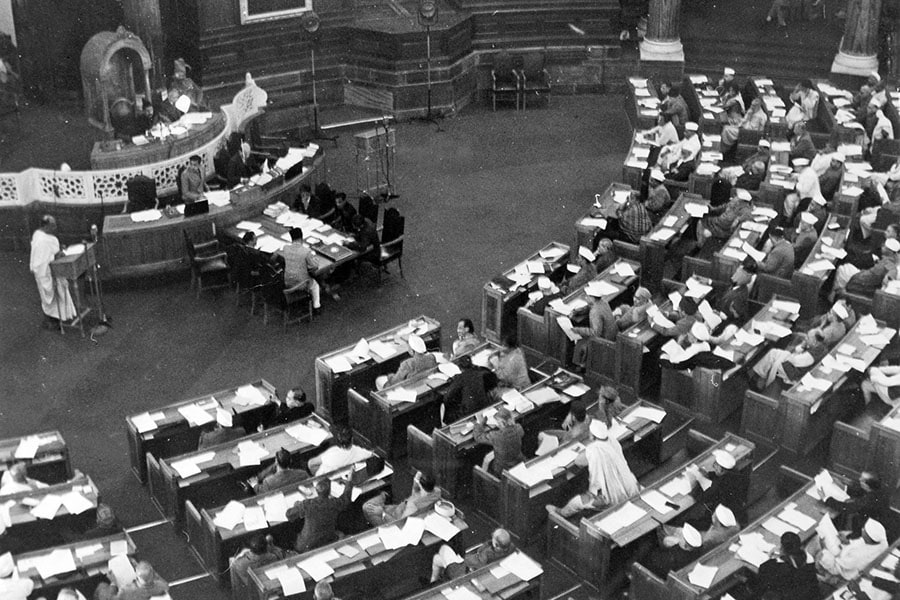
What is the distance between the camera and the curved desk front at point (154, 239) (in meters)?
18.1

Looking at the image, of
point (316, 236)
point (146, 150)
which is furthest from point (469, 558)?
point (146, 150)

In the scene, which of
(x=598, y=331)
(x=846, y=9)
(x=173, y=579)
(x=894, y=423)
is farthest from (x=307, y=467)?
(x=846, y=9)

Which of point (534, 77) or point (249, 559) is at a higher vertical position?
point (534, 77)

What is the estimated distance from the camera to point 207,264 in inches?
713

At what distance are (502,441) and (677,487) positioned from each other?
6.40 feet

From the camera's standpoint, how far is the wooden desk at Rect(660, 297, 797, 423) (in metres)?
14.9

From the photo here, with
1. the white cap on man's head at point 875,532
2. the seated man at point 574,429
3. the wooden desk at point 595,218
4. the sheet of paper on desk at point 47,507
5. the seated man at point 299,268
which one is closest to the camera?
the white cap on man's head at point 875,532

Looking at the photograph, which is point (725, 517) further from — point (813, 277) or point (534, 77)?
point (534, 77)

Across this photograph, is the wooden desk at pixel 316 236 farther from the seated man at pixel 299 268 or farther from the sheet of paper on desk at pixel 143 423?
the sheet of paper on desk at pixel 143 423

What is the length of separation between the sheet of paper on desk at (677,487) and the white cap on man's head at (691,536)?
0.75m

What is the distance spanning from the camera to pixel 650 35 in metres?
26.8

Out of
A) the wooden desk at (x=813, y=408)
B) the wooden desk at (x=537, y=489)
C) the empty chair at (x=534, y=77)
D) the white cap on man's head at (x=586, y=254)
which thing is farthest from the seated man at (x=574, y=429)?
the empty chair at (x=534, y=77)

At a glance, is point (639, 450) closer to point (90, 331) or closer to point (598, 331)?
point (598, 331)

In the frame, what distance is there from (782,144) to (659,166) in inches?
95.1
